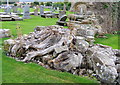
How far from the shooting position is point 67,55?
289 inches

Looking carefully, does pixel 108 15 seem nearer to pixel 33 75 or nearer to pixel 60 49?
pixel 60 49

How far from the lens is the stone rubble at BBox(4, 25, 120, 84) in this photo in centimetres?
650

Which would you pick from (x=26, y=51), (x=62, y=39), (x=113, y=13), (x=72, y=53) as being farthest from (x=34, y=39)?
(x=113, y=13)

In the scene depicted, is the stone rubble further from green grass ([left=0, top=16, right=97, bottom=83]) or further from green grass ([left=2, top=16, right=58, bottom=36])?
green grass ([left=2, top=16, right=58, bottom=36])

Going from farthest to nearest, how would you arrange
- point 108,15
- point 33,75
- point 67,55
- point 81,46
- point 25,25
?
1. point 25,25
2. point 108,15
3. point 81,46
4. point 67,55
5. point 33,75

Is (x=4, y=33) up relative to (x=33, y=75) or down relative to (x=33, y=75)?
up

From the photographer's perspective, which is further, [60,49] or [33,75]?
[60,49]

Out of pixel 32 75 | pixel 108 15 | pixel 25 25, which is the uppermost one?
pixel 108 15

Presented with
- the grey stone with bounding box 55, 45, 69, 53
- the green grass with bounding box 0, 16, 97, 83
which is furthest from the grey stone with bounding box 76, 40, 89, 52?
the green grass with bounding box 0, 16, 97, 83

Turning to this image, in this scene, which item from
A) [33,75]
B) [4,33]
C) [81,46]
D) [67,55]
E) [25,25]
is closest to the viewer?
[33,75]

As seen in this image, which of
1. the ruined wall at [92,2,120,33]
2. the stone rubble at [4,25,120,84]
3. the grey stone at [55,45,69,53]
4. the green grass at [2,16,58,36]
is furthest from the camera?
the ruined wall at [92,2,120,33]

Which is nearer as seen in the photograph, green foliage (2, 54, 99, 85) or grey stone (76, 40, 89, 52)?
green foliage (2, 54, 99, 85)

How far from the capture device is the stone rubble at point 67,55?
6.50 metres

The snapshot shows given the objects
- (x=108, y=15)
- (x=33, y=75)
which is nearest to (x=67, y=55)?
(x=33, y=75)
